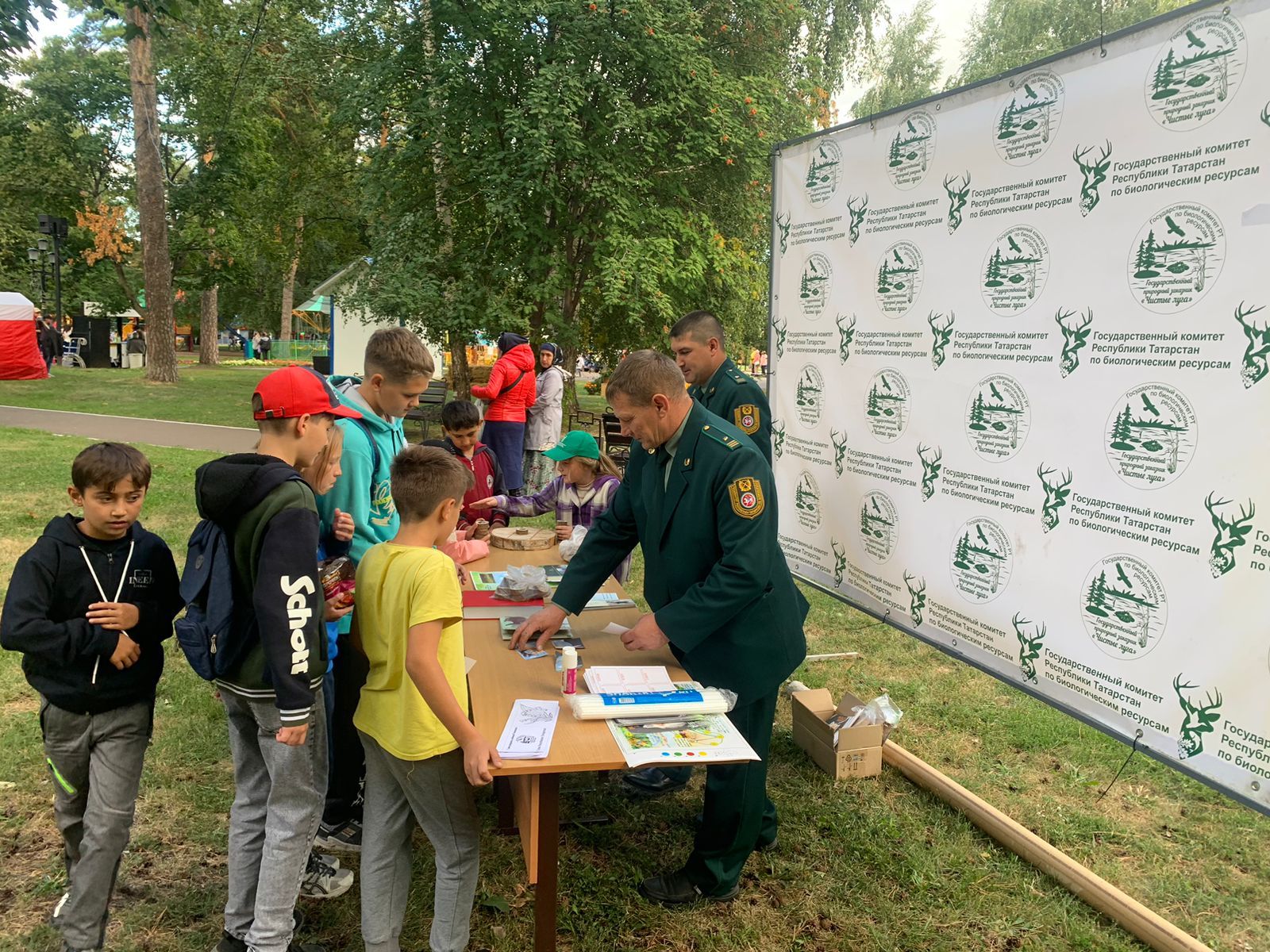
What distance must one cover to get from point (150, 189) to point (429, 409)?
9904mm

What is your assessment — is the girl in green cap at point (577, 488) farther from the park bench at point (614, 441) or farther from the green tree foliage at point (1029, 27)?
the green tree foliage at point (1029, 27)

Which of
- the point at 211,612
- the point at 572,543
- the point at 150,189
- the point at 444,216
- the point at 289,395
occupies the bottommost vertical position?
the point at 572,543

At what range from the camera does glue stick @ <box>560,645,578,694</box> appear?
99.6 inches

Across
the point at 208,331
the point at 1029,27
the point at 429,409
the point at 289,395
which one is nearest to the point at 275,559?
the point at 289,395

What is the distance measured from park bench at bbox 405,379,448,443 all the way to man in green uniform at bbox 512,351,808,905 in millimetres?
10056

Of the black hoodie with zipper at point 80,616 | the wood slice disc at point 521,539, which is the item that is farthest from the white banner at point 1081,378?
the black hoodie with zipper at point 80,616

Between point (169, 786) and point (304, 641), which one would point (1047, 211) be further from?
point (169, 786)

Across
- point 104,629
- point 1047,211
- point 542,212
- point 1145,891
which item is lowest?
point 1145,891

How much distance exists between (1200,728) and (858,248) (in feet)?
7.32

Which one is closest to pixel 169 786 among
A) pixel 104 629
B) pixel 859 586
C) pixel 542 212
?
pixel 104 629

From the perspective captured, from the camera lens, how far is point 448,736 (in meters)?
2.34

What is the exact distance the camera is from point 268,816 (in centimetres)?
240

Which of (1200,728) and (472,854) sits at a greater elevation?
(1200,728)

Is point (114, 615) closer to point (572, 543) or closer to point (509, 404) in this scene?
point (572, 543)
